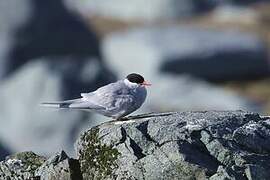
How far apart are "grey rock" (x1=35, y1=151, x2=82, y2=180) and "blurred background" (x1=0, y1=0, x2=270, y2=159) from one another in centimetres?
1697

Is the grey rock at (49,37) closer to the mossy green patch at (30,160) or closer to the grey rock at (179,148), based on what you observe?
the mossy green patch at (30,160)

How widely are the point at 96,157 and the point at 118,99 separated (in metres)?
1.02

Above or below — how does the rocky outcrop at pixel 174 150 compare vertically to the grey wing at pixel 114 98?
below

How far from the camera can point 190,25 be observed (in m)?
46.0

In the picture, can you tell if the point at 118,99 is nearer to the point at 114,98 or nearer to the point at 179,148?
the point at 114,98

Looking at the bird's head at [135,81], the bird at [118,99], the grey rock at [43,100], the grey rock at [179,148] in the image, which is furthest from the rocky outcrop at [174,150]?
the grey rock at [43,100]

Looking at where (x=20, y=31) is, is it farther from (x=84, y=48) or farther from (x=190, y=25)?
(x=190, y=25)

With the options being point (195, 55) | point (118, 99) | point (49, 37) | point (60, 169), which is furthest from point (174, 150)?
point (195, 55)

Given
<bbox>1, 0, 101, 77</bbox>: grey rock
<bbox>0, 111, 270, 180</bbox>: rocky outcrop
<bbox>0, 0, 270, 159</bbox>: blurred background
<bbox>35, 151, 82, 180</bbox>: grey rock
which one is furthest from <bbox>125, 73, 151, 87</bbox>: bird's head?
<bbox>1, 0, 101, 77</bbox>: grey rock

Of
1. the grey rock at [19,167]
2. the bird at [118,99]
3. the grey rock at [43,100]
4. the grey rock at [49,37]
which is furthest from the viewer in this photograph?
the grey rock at [49,37]

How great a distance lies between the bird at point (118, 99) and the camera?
38.5ft

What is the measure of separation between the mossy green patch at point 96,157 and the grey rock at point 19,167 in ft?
1.98

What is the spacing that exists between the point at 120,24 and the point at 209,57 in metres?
9.83

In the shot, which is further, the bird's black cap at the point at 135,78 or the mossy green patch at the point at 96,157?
the bird's black cap at the point at 135,78
